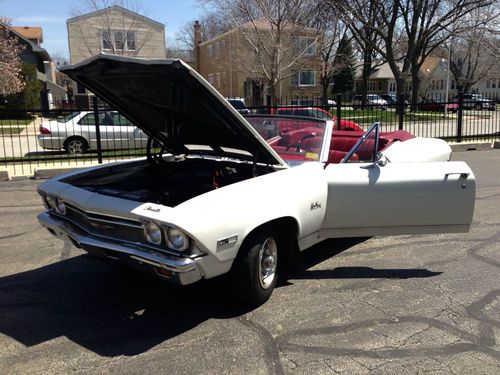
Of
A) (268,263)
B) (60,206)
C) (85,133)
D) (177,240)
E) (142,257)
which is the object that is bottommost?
(268,263)

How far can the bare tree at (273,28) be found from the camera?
22.5 metres

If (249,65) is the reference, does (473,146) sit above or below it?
below

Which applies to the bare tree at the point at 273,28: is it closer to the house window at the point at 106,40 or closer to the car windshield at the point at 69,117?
Result: the car windshield at the point at 69,117

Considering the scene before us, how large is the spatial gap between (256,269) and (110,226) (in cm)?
113

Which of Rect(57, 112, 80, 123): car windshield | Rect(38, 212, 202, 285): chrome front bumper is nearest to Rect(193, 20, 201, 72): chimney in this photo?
Rect(57, 112, 80, 123): car windshield

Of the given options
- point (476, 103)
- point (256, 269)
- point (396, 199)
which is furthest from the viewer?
point (476, 103)

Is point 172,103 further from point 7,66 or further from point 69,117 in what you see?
point 7,66

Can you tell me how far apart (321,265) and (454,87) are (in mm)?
79621

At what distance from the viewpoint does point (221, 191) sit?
139 inches

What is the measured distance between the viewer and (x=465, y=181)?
4387 mm

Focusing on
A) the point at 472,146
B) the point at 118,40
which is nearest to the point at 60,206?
the point at 472,146

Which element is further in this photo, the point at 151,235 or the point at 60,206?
the point at 60,206

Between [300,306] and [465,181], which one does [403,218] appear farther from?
[300,306]

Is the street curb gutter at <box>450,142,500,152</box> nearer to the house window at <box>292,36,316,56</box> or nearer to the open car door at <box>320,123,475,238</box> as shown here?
the open car door at <box>320,123,475,238</box>
